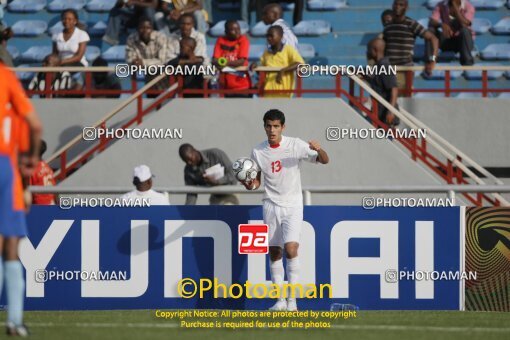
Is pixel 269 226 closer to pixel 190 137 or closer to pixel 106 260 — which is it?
pixel 106 260

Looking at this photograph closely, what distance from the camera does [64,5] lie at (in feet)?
66.7

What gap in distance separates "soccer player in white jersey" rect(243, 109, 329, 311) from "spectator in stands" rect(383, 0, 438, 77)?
5.43 m

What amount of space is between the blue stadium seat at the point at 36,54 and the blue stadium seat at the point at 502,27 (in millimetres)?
6712

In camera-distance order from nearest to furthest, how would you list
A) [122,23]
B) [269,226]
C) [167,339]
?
[167,339], [269,226], [122,23]

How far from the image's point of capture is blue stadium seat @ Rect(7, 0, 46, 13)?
2053 centimetres

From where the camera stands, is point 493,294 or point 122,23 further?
point 122,23

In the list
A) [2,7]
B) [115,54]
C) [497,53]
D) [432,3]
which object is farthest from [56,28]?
[497,53]

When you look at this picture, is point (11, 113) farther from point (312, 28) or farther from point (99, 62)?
point (312, 28)

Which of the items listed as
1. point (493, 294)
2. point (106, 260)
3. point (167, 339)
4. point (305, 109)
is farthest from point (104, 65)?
point (167, 339)

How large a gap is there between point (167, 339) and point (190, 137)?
7151mm

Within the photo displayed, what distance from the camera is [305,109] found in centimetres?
1630

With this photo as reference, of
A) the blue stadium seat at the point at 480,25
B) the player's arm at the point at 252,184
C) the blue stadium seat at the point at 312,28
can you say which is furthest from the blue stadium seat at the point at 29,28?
the player's arm at the point at 252,184

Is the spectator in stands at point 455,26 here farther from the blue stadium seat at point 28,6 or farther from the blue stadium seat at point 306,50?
the blue stadium seat at point 28,6

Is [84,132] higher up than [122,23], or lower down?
lower down
